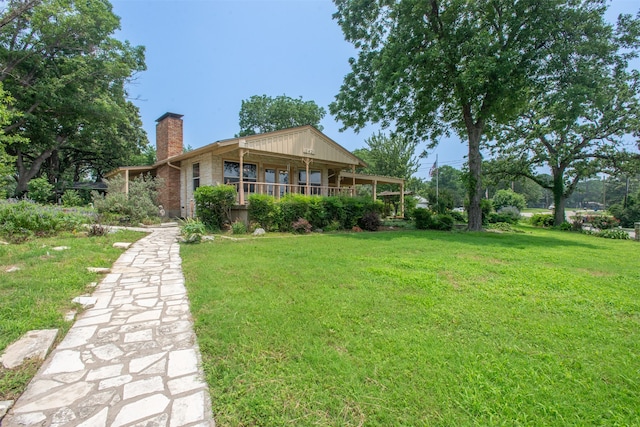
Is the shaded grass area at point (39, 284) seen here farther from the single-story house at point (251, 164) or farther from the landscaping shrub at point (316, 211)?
the landscaping shrub at point (316, 211)

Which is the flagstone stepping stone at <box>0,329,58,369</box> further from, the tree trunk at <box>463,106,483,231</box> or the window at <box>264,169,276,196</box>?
the tree trunk at <box>463,106,483,231</box>

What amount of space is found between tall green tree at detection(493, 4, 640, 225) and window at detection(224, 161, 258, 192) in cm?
1247

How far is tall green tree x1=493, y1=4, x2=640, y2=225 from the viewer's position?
1009 centimetres

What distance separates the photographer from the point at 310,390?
1835mm

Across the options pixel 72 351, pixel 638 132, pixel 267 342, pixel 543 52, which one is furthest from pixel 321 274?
pixel 638 132

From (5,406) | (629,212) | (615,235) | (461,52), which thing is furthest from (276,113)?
(629,212)

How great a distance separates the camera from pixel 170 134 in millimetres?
14461

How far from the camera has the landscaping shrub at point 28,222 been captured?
22.1ft

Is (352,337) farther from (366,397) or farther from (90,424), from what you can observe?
(90,424)

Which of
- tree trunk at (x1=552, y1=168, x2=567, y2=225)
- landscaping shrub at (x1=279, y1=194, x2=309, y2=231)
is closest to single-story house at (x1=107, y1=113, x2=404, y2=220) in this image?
landscaping shrub at (x1=279, y1=194, x2=309, y2=231)

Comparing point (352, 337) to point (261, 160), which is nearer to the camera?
point (352, 337)

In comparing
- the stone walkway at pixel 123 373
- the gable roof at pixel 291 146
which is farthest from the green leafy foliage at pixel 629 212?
the stone walkway at pixel 123 373

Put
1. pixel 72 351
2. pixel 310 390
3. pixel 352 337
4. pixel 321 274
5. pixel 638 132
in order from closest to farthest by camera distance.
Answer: pixel 310 390
pixel 72 351
pixel 352 337
pixel 321 274
pixel 638 132

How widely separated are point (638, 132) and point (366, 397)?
2348cm
